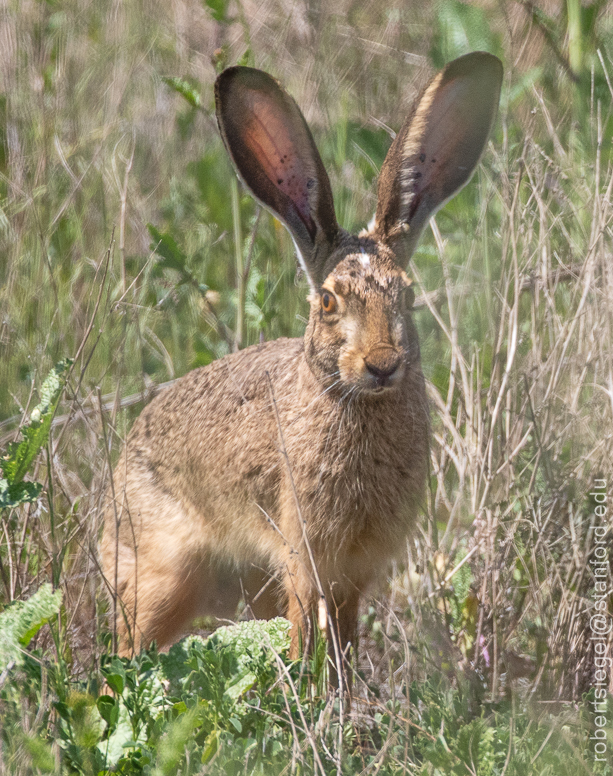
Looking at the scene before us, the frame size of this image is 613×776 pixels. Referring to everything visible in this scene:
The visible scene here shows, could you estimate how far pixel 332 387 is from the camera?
3.13 m

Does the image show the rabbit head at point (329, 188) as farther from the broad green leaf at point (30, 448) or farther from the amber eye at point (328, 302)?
the broad green leaf at point (30, 448)

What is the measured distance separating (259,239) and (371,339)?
2.28 metres

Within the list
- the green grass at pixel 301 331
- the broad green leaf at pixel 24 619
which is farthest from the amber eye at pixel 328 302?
the broad green leaf at pixel 24 619

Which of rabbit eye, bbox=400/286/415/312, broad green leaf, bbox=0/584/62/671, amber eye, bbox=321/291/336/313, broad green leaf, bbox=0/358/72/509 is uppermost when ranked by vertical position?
rabbit eye, bbox=400/286/415/312

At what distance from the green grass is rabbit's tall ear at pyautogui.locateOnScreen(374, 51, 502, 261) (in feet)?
0.73

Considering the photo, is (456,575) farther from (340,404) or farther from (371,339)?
(371,339)

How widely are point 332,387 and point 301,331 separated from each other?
1501 millimetres

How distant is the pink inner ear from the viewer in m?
3.22

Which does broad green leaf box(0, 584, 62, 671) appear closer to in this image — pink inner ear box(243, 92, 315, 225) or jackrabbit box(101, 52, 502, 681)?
jackrabbit box(101, 52, 502, 681)

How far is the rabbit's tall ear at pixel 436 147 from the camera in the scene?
3186 mm

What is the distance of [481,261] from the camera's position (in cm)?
385

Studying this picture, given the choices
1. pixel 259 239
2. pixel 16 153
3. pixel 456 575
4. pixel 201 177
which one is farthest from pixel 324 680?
pixel 16 153

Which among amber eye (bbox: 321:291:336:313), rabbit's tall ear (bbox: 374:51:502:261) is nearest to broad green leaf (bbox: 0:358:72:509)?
amber eye (bbox: 321:291:336:313)

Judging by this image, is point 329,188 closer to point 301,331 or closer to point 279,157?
point 279,157
